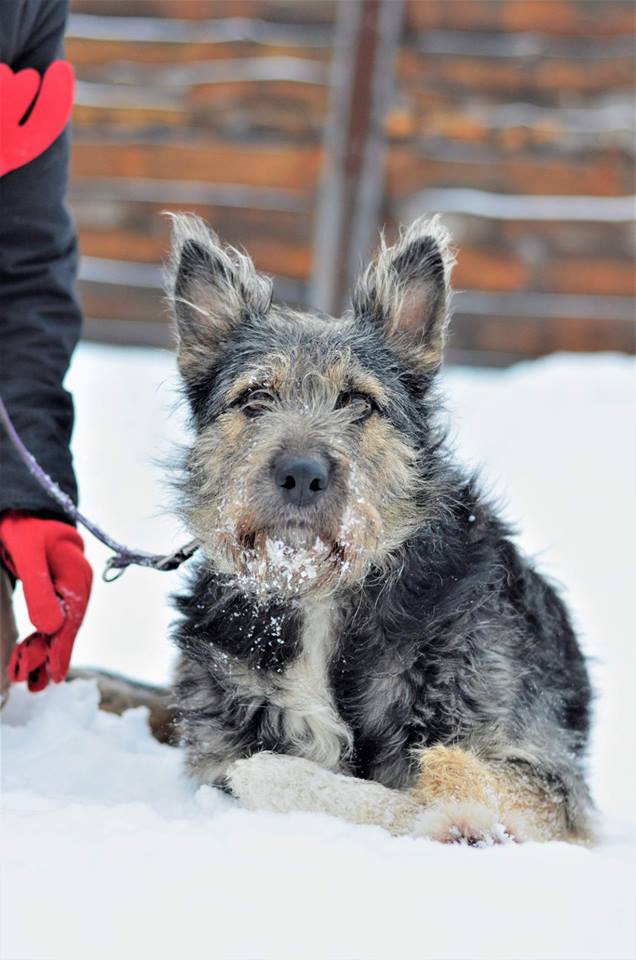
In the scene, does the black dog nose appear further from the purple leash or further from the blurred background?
the blurred background

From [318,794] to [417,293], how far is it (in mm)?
1498

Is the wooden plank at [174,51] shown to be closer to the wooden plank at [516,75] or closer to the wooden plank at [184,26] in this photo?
the wooden plank at [184,26]

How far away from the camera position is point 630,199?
9.13 metres

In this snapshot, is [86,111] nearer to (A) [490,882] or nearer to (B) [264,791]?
(B) [264,791]

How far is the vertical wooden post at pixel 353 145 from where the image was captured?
9.12 metres

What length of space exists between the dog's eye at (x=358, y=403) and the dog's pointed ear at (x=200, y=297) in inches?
19.2

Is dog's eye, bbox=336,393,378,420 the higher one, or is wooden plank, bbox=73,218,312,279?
wooden plank, bbox=73,218,312,279

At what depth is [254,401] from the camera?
3303 mm

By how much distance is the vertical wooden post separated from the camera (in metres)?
9.12

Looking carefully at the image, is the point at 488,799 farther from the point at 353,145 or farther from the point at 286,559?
the point at 353,145

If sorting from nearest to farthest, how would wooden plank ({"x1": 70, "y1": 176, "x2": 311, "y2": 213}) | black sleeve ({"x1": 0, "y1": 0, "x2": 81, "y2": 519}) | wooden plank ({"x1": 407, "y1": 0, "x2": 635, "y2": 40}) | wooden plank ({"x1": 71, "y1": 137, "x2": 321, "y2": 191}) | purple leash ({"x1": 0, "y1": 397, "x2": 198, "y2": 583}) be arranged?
purple leash ({"x1": 0, "y1": 397, "x2": 198, "y2": 583}) → black sleeve ({"x1": 0, "y1": 0, "x2": 81, "y2": 519}) → wooden plank ({"x1": 407, "y1": 0, "x2": 635, "y2": 40}) → wooden plank ({"x1": 71, "y1": 137, "x2": 321, "y2": 191}) → wooden plank ({"x1": 70, "y1": 176, "x2": 311, "y2": 213})

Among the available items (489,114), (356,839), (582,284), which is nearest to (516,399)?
(582,284)

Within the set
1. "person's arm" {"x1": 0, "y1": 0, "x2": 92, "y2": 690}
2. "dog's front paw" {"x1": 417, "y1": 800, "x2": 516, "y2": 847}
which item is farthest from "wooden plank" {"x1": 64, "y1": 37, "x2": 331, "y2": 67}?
"dog's front paw" {"x1": 417, "y1": 800, "x2": 516, "y2": 847}

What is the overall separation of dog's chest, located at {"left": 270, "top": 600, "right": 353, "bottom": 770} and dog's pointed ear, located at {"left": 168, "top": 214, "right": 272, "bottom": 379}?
0.90m
